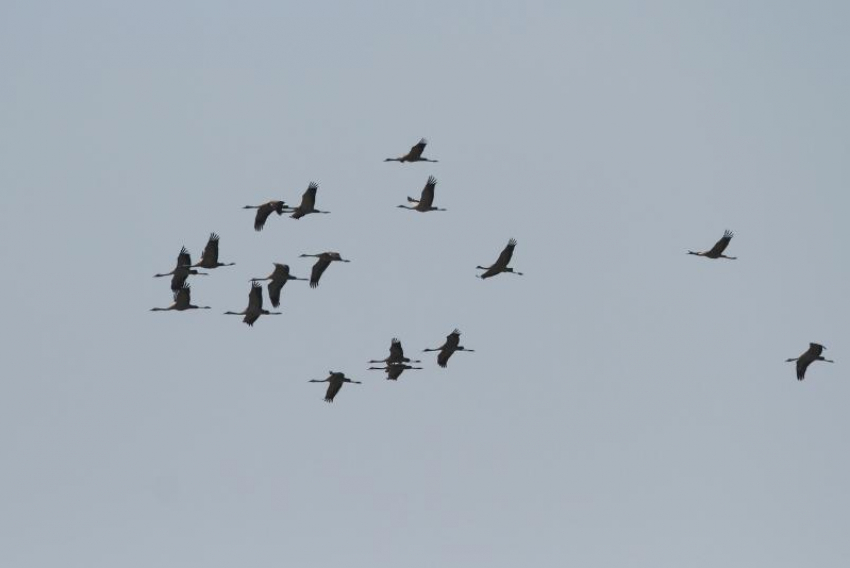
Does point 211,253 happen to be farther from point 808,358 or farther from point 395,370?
point 808,358

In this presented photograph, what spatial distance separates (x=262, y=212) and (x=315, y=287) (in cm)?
321

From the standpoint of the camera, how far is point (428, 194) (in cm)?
8594

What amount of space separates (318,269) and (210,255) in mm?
3783

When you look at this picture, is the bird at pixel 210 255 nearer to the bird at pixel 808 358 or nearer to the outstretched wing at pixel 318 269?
the outstretched wing at pixel 318 269

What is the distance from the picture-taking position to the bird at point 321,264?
3305 inches

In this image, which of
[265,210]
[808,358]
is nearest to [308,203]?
[265,210]

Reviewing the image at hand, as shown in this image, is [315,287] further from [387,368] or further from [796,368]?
[796,368]

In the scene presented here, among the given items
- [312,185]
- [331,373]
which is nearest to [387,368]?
[331,373]

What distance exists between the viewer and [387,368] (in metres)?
86.9

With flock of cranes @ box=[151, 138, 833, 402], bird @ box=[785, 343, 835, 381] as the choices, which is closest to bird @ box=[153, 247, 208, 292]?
flock of cranes @ box=[151, 138, 833, 402]

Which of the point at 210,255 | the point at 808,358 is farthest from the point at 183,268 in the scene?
the point at 808,358

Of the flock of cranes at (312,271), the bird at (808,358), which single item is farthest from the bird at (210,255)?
the bird at (808,358)

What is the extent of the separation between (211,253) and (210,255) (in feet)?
0.25

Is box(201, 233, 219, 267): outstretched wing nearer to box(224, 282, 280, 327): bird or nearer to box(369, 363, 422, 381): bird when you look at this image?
box(224, 282, 280, 327): bird
